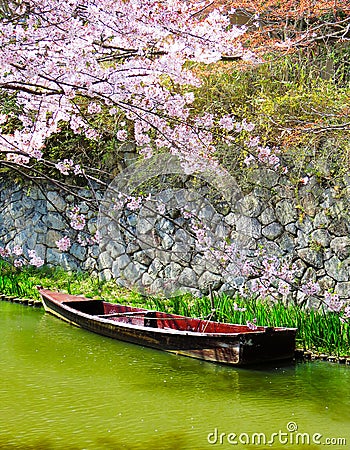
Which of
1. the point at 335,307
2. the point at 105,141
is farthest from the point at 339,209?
the point at 105,141

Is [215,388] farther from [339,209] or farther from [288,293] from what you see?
[339,209]

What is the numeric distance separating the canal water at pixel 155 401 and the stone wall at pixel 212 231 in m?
1.05

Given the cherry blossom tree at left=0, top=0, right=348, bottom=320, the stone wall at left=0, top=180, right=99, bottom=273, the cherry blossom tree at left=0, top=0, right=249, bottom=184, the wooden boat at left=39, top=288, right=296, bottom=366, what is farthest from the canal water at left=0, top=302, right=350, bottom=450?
the stone wall at left=0, top=180, right=99, bottom=273

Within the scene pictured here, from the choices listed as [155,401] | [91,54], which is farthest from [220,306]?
[91,54]

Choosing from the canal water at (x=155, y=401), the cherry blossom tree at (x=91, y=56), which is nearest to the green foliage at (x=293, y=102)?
the cherry blossom tree at (x=91, y=56)

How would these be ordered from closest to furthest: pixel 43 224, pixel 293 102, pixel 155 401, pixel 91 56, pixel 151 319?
1. pixel 91 56
2. pixel 155 401
3. pixel 151 319
4. pixel 293 102
5. pixel 43 224

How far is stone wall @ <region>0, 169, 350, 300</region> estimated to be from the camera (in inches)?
223

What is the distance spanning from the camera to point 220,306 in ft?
19.0

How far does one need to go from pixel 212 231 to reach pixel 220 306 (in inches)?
43.7

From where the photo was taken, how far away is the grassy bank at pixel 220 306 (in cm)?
508

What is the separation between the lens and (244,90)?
6.69 metres

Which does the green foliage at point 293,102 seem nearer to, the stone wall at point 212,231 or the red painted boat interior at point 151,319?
the stone wall at point 212,231

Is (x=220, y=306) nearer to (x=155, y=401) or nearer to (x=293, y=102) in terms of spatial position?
(x=155, y=401)

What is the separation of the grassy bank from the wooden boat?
0.98 feet
